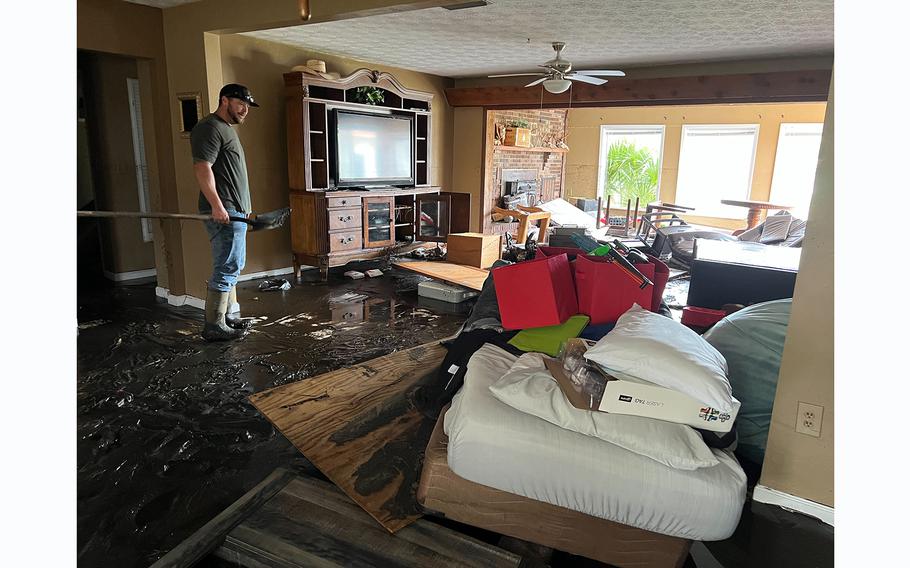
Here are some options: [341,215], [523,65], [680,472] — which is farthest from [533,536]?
[523,65]

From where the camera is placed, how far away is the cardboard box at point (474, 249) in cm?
527

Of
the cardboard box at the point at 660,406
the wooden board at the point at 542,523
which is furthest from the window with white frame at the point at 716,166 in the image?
the wooden board at the point at 542,523

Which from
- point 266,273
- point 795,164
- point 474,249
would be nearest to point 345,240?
point 266,273

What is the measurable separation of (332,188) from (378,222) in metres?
0.64

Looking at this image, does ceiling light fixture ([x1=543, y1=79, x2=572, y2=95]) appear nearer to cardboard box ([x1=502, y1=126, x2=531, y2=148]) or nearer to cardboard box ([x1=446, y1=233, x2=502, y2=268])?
cardboard box ([x1=446, y1=233, x2=502, y2=268])

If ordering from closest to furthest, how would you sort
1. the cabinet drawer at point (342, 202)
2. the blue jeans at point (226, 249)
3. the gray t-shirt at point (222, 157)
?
1. the gray t-shirt at point (222, 157)
2. the blue jeans at point (226, 249)
3. the cabinet drawer at point (342, 202)

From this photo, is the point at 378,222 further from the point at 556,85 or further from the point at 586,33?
the point at 586,33

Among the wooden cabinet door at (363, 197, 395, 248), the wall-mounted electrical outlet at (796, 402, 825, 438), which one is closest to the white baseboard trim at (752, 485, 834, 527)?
the wall-mounted electrical outlet at (796, 402, 825, 438)

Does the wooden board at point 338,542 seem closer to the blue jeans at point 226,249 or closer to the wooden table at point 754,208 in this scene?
the blue jeans at point 226,249

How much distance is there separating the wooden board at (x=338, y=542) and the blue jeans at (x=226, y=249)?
2142mm

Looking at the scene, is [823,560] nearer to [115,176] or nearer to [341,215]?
[341,215]

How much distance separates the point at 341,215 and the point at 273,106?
3.93 feet

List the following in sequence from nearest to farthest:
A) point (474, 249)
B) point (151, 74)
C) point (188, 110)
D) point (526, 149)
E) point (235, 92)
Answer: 1. point (235, 92)
2. point (188, 110)
3. point (151, 74)
4. point (474, 249)
5. point (526, 149)

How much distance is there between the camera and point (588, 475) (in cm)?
155
